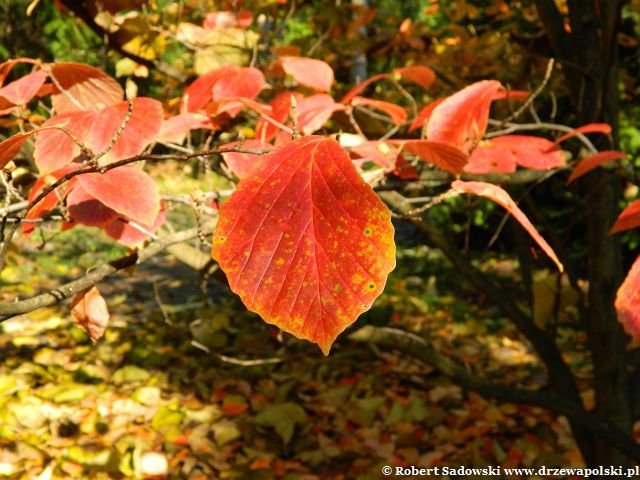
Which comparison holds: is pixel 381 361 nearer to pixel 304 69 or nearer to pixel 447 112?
pixel 304 69

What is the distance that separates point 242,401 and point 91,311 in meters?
1.86

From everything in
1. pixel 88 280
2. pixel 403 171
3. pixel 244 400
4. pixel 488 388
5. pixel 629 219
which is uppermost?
pixel 629 219

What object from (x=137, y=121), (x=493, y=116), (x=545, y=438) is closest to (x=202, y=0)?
(x=493, y=116)

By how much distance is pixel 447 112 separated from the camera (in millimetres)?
979

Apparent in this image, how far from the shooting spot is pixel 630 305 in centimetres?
68

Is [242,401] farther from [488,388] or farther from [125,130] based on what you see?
[125,130]

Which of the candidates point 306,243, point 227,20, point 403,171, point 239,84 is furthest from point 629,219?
point 227,20

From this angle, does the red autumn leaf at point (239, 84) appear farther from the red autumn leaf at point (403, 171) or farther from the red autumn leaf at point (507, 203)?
the red autumn leaf at point (507, 203)

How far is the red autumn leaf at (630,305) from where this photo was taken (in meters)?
0.68

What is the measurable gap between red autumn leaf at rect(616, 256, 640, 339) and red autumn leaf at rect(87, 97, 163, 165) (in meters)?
0.64

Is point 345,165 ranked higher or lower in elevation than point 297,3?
higher

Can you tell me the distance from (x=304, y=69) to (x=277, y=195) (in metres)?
0.91

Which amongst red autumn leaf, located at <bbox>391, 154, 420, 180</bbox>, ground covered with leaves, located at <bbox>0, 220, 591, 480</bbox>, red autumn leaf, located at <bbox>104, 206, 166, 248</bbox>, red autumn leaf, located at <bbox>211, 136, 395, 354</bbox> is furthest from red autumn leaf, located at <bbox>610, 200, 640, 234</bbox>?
ground covered with leaves, located at <bbox>0, 220, 591, 480</bbox>

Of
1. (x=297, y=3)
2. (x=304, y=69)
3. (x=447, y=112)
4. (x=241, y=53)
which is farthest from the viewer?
(x=297, y=3)
